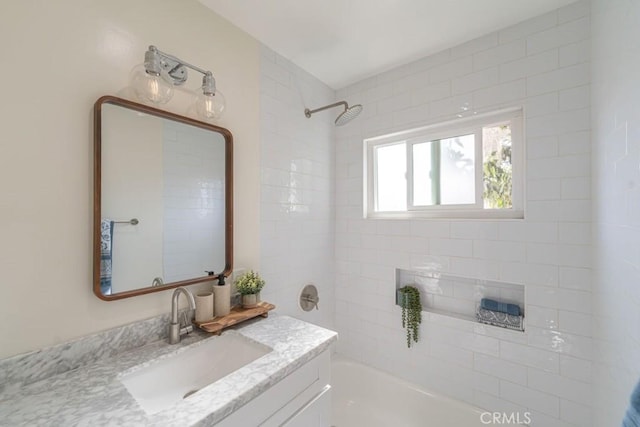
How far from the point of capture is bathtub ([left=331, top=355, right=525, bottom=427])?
1.68 metres

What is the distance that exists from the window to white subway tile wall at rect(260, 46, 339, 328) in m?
0.41

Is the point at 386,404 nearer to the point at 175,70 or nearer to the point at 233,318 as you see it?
the point at 233,318

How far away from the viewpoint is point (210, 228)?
1396 millimetres

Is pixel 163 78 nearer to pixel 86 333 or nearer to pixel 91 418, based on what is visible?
pixel 86 333

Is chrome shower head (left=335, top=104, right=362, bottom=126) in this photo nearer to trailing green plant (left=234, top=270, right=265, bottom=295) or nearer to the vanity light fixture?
the vanity light fixture

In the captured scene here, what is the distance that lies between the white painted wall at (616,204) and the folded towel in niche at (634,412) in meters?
0.51

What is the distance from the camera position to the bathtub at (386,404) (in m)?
1.68

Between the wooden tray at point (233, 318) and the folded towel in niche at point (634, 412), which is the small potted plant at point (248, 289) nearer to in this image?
the wooden tray at point (233, 318)

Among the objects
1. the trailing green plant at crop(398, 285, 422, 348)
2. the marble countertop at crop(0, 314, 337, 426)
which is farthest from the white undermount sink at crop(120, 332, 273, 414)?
the trailing green plant at crop(398, 285, 422, 348)

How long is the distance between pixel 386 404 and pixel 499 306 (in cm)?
108

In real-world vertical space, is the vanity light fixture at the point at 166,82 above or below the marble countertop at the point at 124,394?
above

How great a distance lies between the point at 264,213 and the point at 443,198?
1261 mm
